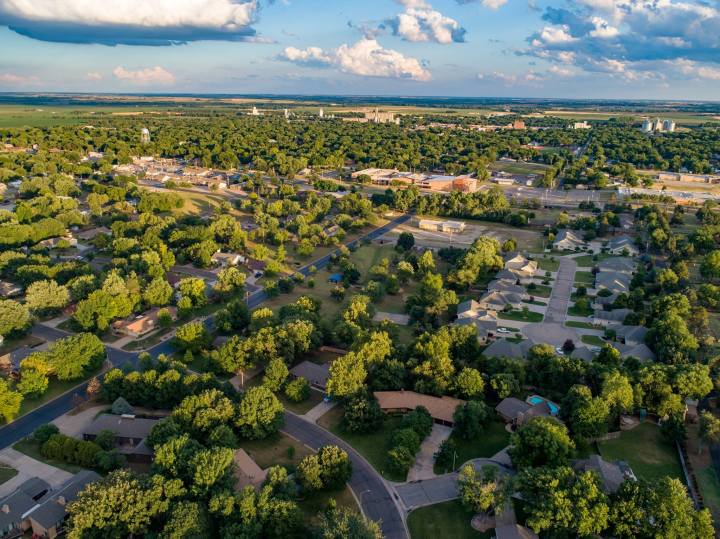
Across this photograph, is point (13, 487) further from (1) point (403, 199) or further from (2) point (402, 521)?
(1) point (403, 199)

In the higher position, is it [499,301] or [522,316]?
[499,301]

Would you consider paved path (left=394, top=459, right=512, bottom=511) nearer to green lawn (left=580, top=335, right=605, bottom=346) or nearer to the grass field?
green lawn (left=580, top=335, right=605, bottom=346)

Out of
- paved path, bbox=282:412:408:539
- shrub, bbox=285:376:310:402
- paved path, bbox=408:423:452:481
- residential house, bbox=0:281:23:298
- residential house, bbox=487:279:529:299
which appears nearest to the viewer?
paved path, bbox=282:412:408:539

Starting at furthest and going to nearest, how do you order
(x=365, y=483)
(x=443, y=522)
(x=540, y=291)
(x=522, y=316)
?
(x=540, y=291), (x=522, y=316), (x=365, y=483), (x=443, y=522)

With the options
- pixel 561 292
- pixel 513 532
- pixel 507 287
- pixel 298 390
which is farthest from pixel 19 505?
pixel 561 292

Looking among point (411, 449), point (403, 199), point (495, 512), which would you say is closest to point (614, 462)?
point (495, 512)

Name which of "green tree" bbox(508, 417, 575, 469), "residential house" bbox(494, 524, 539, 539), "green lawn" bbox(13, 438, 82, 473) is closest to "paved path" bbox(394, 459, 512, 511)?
"green tree" bbox(508, 417, 575, 469)

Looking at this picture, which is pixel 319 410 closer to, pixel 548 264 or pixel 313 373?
pixel 313 373
